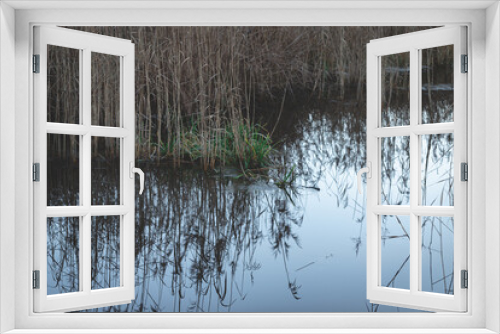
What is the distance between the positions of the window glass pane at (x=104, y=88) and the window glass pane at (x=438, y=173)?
2.79 m

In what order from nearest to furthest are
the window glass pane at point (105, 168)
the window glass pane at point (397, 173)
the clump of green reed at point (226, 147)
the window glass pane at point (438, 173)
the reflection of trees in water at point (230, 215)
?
the window glass pane at point (438, 173)
the window glass pane at point (397, 173)
the reflection of trees in water at point (230, 215)
the window glass pane at point (105, 168)
the clump of green reed at point (226, 147)

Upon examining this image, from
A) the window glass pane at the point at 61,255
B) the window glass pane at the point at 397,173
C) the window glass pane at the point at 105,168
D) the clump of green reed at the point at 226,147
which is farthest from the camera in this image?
the clump of green reed at the point at 226,147

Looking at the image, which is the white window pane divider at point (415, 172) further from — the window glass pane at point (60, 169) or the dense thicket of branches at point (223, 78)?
the window glass pane at point (60, 169)

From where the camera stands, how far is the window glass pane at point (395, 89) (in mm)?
5457

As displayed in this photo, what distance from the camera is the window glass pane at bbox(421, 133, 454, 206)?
347 centimetres

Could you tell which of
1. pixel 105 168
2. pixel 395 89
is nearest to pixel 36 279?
pixel 105 168

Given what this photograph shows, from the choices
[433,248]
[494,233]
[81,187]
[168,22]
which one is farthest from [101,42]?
[433,248]

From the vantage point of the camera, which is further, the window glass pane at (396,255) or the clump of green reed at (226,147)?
the clump of green reed at (226,147)

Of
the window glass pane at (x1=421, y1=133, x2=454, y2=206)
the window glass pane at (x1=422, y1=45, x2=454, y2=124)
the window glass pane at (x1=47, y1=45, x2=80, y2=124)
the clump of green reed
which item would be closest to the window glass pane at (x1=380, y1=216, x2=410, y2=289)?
the window glass pane at (x1=421, y1=133, x2=454, y2=206)

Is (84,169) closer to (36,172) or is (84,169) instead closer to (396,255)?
(36,172)

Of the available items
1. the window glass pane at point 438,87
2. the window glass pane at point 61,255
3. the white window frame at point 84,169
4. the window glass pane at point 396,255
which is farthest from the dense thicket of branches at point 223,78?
the white window frame at point 84,169

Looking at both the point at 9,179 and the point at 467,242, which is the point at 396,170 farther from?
the point at 9,179

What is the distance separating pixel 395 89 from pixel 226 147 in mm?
1914

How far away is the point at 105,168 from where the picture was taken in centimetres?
552
